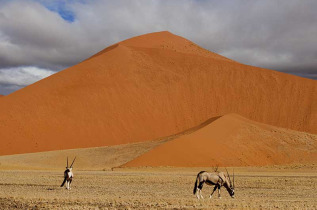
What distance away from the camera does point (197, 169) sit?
36.5 meters

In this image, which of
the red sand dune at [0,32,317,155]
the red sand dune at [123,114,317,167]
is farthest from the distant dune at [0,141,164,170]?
the red sand dune at [0,32,317,155]

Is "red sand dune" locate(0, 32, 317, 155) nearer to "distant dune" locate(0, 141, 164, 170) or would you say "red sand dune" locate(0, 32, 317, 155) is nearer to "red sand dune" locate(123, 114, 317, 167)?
"distant dune" locate(0, 141, 164, 170)

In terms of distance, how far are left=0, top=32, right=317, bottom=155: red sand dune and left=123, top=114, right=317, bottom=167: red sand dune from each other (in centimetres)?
1753

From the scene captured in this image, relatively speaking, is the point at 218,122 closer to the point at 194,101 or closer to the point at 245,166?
the point at 245,166

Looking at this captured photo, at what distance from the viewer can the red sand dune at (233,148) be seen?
3984 cm

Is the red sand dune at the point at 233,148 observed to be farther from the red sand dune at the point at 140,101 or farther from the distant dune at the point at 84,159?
the red sand dune at the point at 140,101

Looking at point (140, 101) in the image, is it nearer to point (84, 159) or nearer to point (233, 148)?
point (84, 159)

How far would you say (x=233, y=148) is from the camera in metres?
41.7

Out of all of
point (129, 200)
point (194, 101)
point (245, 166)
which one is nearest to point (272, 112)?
point (194, 101)

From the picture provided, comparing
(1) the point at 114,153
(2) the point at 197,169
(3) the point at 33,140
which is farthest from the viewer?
(3) the point at 33,140

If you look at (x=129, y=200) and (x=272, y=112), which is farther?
(x=272, y=112)

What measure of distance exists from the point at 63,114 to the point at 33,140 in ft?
23.7

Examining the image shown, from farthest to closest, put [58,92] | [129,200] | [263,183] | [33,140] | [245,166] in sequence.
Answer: [58,92] < [33,140] < [245,166] < [263,183] < [129,200]

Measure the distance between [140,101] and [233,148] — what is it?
28363 millimetres
